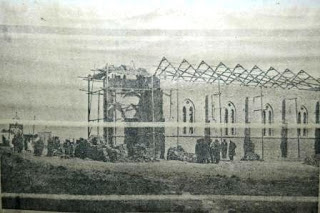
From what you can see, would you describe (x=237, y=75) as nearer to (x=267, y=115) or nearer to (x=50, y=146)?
(x=267, y=115)

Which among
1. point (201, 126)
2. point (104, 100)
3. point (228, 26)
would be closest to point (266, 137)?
point (201, 126)

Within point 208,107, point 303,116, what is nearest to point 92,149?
point 208,107

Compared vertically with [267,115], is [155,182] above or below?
below

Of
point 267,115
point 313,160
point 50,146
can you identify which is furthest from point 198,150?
point 50,146

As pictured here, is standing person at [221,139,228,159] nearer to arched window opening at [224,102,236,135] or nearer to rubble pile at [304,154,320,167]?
arched window opening at [224,102,236,135]

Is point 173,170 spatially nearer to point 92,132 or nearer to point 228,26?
point 92,132

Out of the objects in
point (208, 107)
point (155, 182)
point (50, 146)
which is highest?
point (208, 107)

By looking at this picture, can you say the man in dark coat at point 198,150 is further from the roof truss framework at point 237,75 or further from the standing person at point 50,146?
the standing person at point 50,146

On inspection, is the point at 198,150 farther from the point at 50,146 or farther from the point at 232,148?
the point at 50,146
